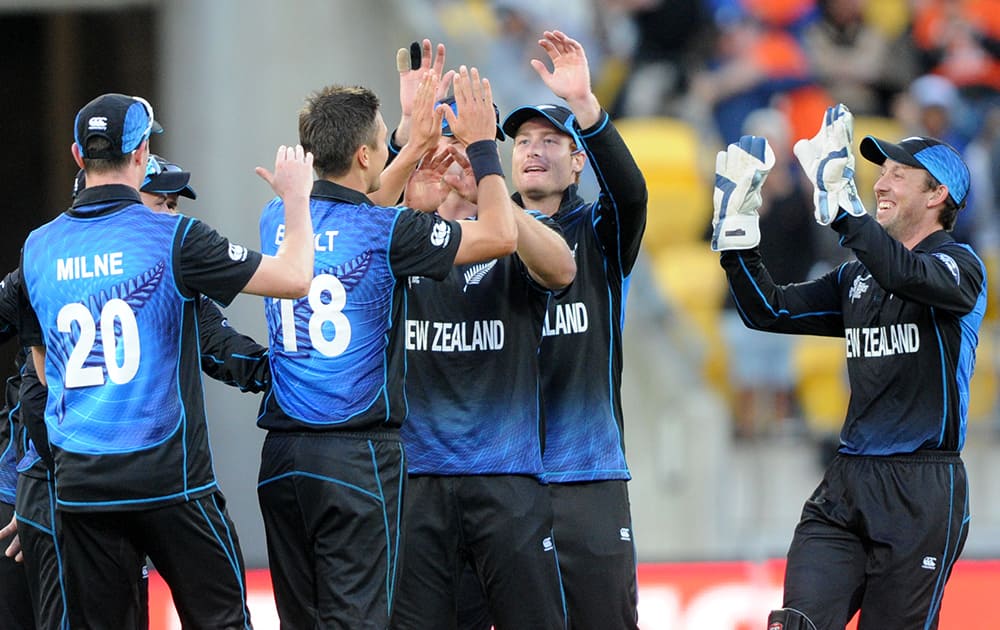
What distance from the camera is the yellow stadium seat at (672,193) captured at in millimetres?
11594

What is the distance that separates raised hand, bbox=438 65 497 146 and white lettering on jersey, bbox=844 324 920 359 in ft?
5.56

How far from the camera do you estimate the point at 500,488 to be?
5.47 metres

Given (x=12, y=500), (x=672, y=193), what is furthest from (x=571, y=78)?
(x=672, y=193)

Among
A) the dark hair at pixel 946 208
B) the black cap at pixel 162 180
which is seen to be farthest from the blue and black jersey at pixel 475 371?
the dark hair at pixel 946 208

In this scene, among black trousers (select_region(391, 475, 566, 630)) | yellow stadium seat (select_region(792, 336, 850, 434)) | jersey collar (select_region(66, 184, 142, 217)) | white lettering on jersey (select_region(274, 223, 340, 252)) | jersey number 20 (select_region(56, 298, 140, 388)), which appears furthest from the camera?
yellow stadium seat (select_region(792, 336, 850, 434))

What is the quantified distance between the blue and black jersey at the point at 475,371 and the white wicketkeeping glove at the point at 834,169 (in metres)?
1.08

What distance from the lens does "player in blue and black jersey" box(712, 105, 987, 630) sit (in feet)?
18.4

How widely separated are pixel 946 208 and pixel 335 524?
2.71m

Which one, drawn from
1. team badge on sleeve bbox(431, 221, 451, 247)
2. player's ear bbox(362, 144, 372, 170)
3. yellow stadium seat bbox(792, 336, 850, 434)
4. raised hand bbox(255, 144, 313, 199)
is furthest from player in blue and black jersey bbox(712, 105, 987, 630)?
yellow stadium seat bbox(792, 336, 850, 434)

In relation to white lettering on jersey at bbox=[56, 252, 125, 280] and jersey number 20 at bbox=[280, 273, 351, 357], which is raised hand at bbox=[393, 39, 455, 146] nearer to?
jersey number 20 at bbox=[280, 273, 351, 357]

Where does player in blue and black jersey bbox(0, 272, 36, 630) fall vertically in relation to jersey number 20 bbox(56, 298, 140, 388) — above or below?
below

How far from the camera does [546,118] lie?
5969mm

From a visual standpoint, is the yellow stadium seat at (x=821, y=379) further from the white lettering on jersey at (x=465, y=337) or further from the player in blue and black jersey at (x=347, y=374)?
the player in blue and black jersey at (x=347, y=374)

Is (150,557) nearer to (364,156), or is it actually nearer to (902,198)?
(364,156)
